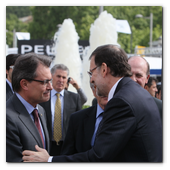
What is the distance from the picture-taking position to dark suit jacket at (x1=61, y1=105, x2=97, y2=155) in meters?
2.91

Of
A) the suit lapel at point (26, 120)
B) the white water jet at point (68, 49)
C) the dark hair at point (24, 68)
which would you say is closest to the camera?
the suit lapel at point (26, 120)

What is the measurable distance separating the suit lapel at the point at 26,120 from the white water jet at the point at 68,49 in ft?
38.0

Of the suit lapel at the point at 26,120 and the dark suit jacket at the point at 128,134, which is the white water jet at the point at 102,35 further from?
the dark suit jacket at the point at 128,134

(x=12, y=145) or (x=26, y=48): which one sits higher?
(x=26, y=48)

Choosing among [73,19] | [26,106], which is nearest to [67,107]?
[26,106]

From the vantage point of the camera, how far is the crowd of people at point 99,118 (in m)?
2.01

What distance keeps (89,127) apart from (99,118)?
0.19 m

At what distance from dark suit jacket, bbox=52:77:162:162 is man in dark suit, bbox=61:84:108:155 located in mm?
818

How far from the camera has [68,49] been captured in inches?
568

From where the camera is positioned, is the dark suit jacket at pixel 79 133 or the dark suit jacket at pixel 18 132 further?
the dark suit jacket at pixel 79 133

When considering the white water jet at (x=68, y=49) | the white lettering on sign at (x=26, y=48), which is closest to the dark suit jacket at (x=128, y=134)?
the white lettering on sign at (x=26, y=48)

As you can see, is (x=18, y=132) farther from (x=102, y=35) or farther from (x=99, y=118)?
(x=102, y=35)

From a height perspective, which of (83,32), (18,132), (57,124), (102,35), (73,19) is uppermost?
(73,19)

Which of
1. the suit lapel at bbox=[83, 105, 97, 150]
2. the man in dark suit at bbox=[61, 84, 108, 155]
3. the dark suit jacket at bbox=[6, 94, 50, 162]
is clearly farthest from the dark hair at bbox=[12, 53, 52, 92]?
the suit lapel at bbox=[83, 105, 97, 150]
